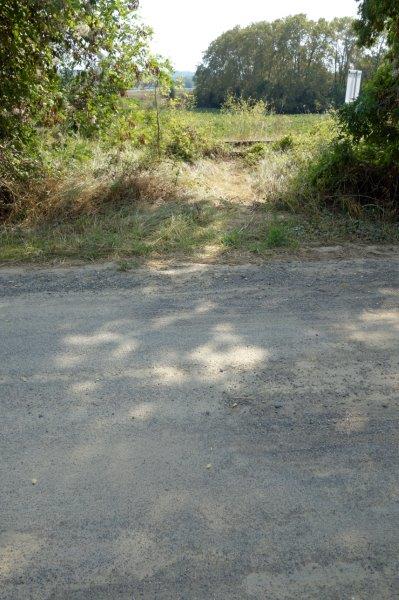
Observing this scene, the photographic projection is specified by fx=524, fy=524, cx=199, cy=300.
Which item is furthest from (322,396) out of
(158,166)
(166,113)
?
(166,113)

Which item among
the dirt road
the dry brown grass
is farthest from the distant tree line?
the dirt road

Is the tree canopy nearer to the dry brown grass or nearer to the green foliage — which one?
the dry brown grass

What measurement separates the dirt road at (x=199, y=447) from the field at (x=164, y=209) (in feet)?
5.35

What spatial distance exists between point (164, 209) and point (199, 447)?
18.3 ft

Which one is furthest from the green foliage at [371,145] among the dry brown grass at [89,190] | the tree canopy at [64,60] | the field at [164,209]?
the tree canopy at [64,60]

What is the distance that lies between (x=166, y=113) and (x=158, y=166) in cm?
281

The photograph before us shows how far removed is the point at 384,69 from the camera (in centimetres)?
784

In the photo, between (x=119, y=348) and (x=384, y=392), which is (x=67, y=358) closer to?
(x=119, y=348)

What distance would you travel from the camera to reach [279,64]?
35594mm

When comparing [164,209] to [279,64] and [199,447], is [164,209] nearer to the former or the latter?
[199,447]

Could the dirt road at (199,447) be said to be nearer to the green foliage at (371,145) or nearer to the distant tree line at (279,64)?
the green foliage at (371,145)

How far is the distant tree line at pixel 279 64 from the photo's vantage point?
34.1 m

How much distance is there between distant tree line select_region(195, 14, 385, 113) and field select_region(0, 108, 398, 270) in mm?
25254

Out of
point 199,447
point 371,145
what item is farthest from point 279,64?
point 199,447
